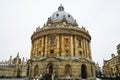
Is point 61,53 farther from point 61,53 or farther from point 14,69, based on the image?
point 14,69

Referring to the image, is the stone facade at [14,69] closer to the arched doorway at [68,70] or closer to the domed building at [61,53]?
the domed building at [61,53]

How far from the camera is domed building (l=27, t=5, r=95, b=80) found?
36.9 m

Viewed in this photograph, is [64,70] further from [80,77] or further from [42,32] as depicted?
[42,32]

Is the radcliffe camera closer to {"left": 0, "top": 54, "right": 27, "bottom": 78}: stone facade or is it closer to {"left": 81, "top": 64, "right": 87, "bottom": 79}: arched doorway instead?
{"left": 81, "top": 64, "right": 87, "bottom": 79}: arched doorway

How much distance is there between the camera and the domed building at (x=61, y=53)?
121 feet

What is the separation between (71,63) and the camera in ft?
122

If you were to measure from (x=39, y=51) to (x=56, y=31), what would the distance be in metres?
7.09

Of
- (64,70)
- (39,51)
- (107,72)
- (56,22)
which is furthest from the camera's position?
(107,72)

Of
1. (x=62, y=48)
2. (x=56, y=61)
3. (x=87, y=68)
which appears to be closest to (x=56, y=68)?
(x=56, y=61)

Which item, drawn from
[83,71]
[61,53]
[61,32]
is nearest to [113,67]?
[83,71]

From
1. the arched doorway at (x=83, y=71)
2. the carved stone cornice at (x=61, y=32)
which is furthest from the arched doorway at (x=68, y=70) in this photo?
the carved stone cornice at (x=61, y=32)

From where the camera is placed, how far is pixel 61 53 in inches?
1515

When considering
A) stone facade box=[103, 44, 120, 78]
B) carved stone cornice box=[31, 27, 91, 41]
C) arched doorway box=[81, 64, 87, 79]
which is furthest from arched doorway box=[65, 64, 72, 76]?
stone facade box=[103, 44, 120, 78]

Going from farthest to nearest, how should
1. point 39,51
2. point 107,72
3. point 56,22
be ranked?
point 107,72, point 56,22, point 39,51
